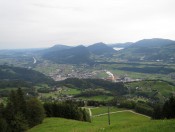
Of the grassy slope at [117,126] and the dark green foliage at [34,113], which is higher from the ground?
the grassy slope at [117,126]

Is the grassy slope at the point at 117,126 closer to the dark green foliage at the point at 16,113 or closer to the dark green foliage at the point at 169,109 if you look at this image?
the dark green foliage at the point at 16,113

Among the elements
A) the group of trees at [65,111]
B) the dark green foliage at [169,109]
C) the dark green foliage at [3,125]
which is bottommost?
the group of trees at [65,111]

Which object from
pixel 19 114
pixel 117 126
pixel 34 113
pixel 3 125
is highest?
pixel 117 126

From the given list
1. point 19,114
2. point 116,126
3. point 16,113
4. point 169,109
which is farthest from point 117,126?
point 16,113

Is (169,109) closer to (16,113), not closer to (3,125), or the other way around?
(16,113)

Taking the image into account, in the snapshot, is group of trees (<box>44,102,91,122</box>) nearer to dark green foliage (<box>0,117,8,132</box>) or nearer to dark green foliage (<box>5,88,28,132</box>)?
dark green foliage (<box>5,88,28,132</box>)

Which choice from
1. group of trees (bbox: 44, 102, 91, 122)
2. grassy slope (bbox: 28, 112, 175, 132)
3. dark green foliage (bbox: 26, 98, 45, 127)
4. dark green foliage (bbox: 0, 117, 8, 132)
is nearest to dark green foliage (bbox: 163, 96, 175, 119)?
grassy slope (bbox: 28, 112, 175, 132)

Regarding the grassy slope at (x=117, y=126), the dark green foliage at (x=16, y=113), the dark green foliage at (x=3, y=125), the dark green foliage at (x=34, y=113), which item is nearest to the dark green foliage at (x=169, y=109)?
the grassy slope at (x=117, y=126)
